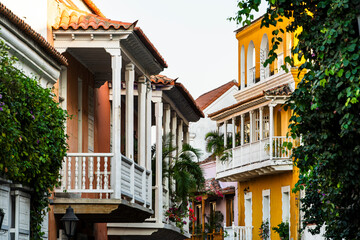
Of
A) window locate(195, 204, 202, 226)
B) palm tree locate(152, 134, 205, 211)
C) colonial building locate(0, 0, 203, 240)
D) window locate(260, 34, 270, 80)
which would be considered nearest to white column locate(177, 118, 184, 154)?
palm tree locate(152, 134, 205, 211)

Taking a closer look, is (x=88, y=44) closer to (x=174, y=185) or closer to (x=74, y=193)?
(x=74, y=193)

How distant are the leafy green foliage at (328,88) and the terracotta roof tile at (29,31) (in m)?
3.83

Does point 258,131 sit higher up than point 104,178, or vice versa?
point 258,131

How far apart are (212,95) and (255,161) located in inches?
638

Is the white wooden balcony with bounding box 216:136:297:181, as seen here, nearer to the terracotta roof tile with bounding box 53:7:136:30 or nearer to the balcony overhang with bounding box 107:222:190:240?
the balcony overhang with bounding box 107:222:190:240

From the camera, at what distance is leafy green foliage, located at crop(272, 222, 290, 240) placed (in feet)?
138

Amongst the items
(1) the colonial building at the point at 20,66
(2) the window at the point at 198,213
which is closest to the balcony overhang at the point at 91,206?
(1) the colonial building at the point at 20,66

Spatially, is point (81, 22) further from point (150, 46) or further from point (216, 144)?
point (216, 144)

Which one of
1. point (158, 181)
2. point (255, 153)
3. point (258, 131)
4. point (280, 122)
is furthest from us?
point (258, 131)

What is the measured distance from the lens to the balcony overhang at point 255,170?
42.4m

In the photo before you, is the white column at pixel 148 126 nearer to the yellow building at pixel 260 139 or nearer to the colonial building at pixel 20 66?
the colonial building at pixel 20 66

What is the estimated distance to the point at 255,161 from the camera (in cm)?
4375

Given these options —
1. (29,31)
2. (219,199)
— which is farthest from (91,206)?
(219,199)

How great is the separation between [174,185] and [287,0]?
1698cm
